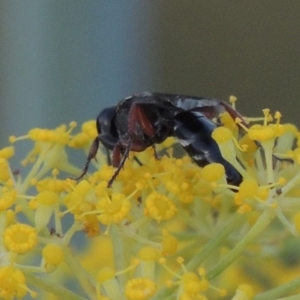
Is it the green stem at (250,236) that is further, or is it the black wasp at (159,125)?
the black wasp at (159,125)

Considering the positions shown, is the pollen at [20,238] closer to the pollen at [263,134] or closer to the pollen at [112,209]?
the pollen at [112,209]

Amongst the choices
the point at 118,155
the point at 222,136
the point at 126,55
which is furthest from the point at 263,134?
the point at 126,55

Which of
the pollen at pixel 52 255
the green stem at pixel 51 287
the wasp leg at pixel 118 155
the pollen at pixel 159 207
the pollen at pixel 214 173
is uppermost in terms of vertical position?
the pollen at pixel 214 173

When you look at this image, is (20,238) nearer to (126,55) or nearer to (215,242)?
(215,242)

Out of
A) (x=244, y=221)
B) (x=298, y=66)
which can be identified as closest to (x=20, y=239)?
(x=244, y=221)

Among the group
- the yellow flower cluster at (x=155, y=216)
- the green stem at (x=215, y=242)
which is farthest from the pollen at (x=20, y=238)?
the green stem at (x=215, y=242)

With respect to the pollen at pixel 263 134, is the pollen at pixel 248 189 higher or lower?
lower

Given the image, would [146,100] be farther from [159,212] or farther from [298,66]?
[298,66]

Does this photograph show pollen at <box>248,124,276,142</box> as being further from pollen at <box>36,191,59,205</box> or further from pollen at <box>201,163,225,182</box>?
pollen at <box>36,191,59,205</box>
